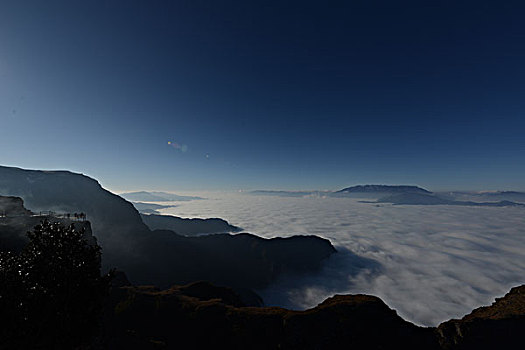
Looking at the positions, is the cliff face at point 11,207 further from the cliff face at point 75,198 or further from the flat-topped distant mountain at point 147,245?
the cliff face at point 75,198

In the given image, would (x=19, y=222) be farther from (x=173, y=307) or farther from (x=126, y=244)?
(x=126, y=244)

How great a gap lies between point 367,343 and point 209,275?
11564cm

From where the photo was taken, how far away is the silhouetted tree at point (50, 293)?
13047mm

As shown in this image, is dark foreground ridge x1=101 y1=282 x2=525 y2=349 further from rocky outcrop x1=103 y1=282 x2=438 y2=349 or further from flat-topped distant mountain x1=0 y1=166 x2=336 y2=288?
flat-topped distant mountain x1=0 y1=166 x2=336 y2=288

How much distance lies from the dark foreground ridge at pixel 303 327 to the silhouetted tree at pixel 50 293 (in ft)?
93.7

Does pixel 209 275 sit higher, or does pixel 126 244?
pixel 126 244

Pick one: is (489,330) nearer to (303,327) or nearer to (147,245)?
(303,327)

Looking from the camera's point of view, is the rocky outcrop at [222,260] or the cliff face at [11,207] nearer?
the cliff face at [11,207]

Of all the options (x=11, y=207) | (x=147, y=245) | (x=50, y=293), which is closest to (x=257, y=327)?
(x=50, y=293)

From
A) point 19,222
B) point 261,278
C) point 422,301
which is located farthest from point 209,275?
point 422,301

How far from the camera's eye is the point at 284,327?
143ft

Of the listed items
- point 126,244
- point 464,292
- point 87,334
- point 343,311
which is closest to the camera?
point 87,334

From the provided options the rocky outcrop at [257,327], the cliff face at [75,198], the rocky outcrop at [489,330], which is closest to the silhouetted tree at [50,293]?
the rocky outcrop at [257,327]

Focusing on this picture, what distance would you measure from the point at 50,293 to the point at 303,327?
43623mm
